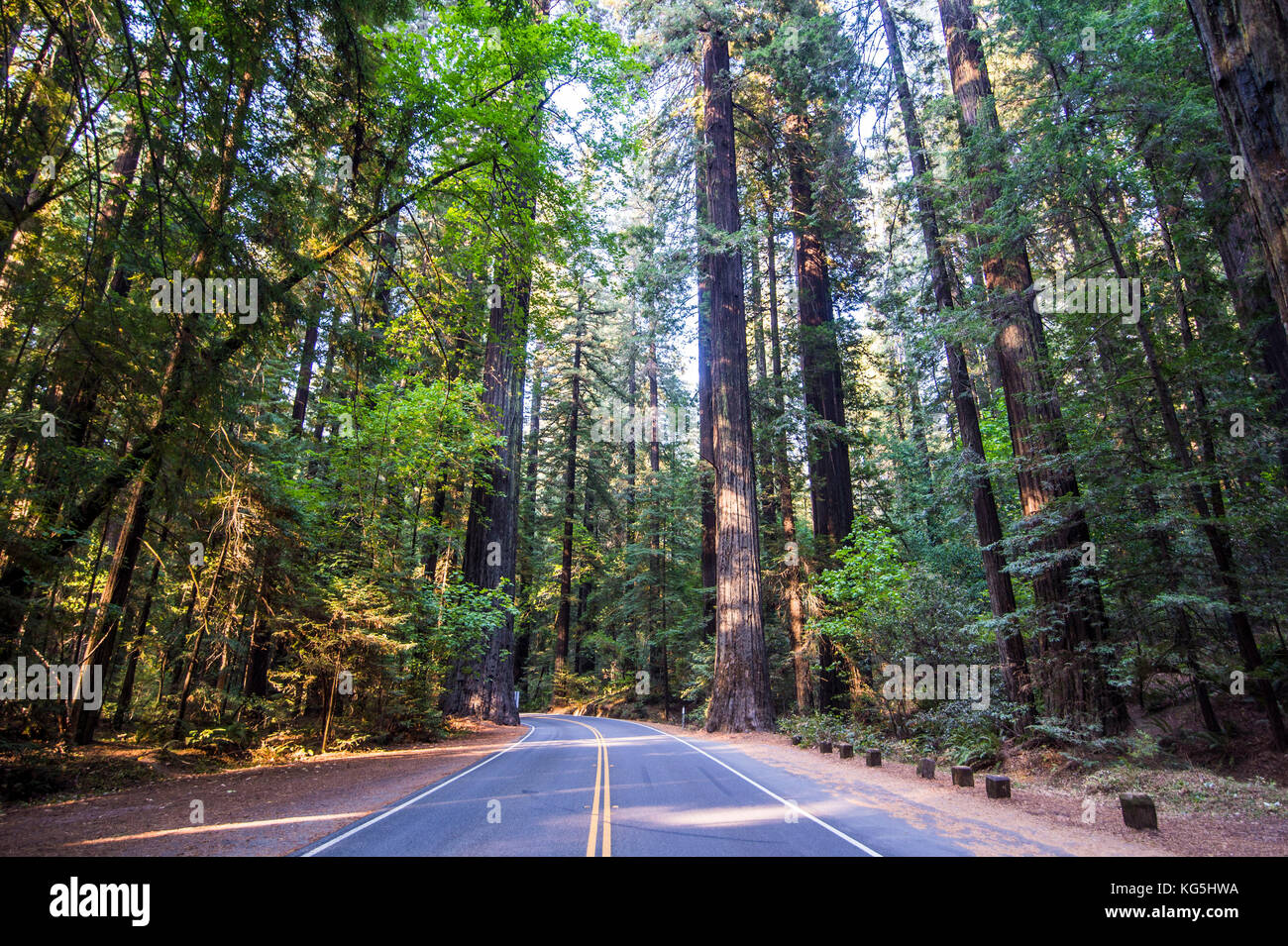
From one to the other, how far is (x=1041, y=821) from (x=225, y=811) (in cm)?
946

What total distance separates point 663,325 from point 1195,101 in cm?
1484

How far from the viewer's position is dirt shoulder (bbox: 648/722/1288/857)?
498 cm

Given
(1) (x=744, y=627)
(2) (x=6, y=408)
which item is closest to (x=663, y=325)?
(1) (x=744, y=627)

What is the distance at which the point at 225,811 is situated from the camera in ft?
21.8

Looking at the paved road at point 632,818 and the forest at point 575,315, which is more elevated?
the forest at point 575,315

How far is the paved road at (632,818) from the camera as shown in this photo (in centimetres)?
482

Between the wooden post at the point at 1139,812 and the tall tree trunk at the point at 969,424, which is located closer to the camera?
the wooden post at the point at 1139,812

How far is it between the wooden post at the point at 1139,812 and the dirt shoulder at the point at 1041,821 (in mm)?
82

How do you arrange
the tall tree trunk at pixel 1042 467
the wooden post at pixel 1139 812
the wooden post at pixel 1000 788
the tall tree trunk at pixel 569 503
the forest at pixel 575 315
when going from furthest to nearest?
the tall tree trunk at pixel 569 503, the tall tree trunk at pixel 1042 467, the wooden post at pixel 1000 788, the forest at pixel 575 315, the wooden post at pixel 1139 812

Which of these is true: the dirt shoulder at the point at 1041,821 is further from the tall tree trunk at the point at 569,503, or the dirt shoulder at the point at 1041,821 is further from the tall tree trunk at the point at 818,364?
the tall tree trunk at the point at 569,503

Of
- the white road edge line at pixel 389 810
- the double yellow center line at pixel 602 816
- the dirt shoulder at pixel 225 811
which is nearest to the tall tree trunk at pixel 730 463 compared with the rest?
the double yellow center line at pixel 602 816

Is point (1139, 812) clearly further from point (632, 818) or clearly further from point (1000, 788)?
point (632, 818)

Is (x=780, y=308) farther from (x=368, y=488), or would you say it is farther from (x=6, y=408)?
(x=6, y=408)

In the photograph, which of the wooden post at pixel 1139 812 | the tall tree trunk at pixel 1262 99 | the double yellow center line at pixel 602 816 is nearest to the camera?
the tall tree trunk at pixel 1262 99
